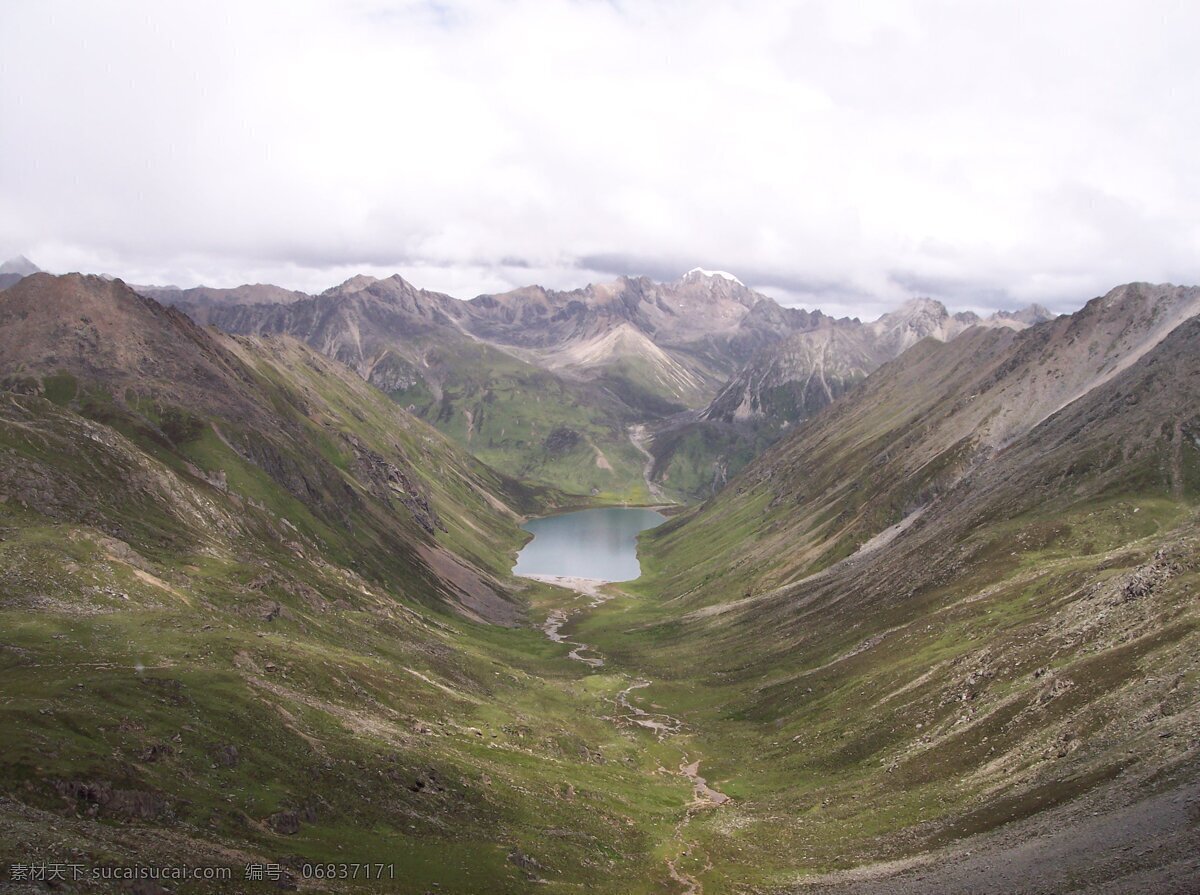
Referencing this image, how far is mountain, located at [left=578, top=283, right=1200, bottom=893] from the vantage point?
174 ft

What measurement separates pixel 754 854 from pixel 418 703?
39370 millimetres

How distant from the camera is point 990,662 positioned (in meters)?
83.2

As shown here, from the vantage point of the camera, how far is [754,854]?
67.2 meters

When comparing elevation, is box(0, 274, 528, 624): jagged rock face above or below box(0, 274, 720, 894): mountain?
above

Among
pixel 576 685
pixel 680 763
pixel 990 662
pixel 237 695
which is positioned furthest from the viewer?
pixel 576 685

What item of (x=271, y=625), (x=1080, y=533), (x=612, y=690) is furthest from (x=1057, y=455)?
(x=271, y=625)

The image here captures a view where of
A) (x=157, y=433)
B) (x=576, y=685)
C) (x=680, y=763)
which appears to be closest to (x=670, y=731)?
(x=680, y=763)

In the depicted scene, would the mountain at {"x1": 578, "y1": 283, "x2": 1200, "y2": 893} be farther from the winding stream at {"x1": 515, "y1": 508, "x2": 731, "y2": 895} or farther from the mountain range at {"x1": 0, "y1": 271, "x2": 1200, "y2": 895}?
the winding stream at {"x1": 515, "y1": 508, "x2": 731, "y2": 895}

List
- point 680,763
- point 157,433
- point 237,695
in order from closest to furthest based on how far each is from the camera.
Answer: point 237,695 < point 680,763 < point 157,433

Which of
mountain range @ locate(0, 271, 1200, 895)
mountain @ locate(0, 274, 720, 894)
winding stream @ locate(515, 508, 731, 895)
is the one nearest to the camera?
mountain @ locate(0, 274, 720, 894)

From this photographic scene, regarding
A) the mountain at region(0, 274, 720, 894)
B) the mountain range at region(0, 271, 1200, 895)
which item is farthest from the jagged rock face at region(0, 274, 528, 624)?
the mountain range at region(0, 271, 1200, 895)

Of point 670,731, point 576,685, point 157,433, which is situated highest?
point 157,433

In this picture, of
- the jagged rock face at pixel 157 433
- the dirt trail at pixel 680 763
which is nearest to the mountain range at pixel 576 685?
the dirt trail at pixel 680 763

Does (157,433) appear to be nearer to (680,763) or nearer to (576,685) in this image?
(576,685)
